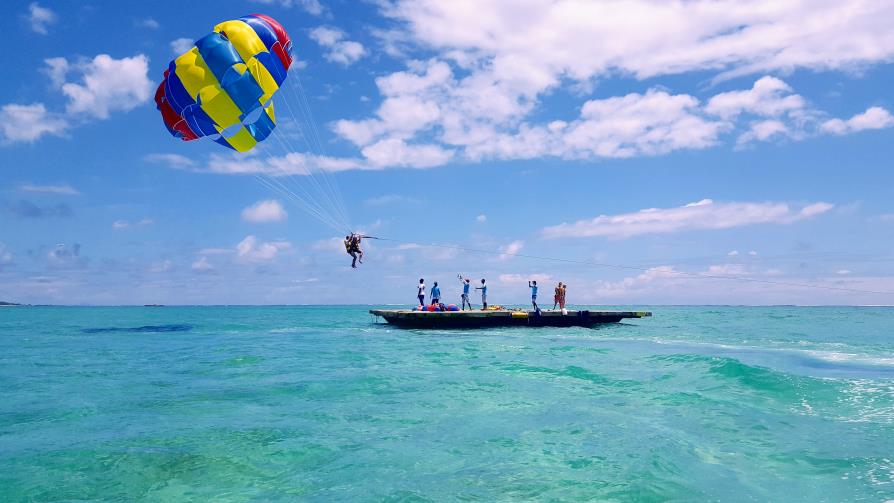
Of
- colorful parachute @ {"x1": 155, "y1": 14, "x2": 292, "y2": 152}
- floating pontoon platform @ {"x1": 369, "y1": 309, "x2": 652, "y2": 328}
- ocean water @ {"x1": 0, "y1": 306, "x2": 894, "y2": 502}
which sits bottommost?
ocean water @ {"x1": 0, "y1": 306, "x2": 894, "y2": 502}

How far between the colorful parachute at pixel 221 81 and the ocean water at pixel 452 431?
24.1 feet

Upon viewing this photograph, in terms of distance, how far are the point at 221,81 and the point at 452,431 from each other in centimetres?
1154

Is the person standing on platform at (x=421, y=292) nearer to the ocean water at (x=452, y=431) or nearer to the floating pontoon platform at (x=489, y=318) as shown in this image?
the floating pontoon platform at (x=489, y=318)

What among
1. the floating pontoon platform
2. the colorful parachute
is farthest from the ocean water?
the floating pontoon platform

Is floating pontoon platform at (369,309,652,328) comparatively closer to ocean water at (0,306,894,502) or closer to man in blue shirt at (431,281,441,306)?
man in blue shirt at (431,281,441,306)

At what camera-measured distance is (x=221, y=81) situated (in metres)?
16.0

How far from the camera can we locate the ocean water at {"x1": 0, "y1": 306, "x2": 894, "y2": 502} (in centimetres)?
758

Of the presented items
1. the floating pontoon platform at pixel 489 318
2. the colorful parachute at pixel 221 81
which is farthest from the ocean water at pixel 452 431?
the floating pontoon platform at pixel 489 318

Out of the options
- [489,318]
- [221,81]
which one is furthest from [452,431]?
[489,318]

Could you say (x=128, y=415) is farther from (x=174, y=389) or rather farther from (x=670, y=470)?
(x=670, y=470)

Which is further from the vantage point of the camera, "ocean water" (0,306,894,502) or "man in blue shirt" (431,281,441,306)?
"man in blue shirt" (431,281,441,306)

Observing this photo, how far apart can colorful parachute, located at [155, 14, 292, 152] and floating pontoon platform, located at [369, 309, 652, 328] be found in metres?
17.6

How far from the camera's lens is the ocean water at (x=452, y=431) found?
758 cm

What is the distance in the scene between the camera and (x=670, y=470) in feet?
26.5
